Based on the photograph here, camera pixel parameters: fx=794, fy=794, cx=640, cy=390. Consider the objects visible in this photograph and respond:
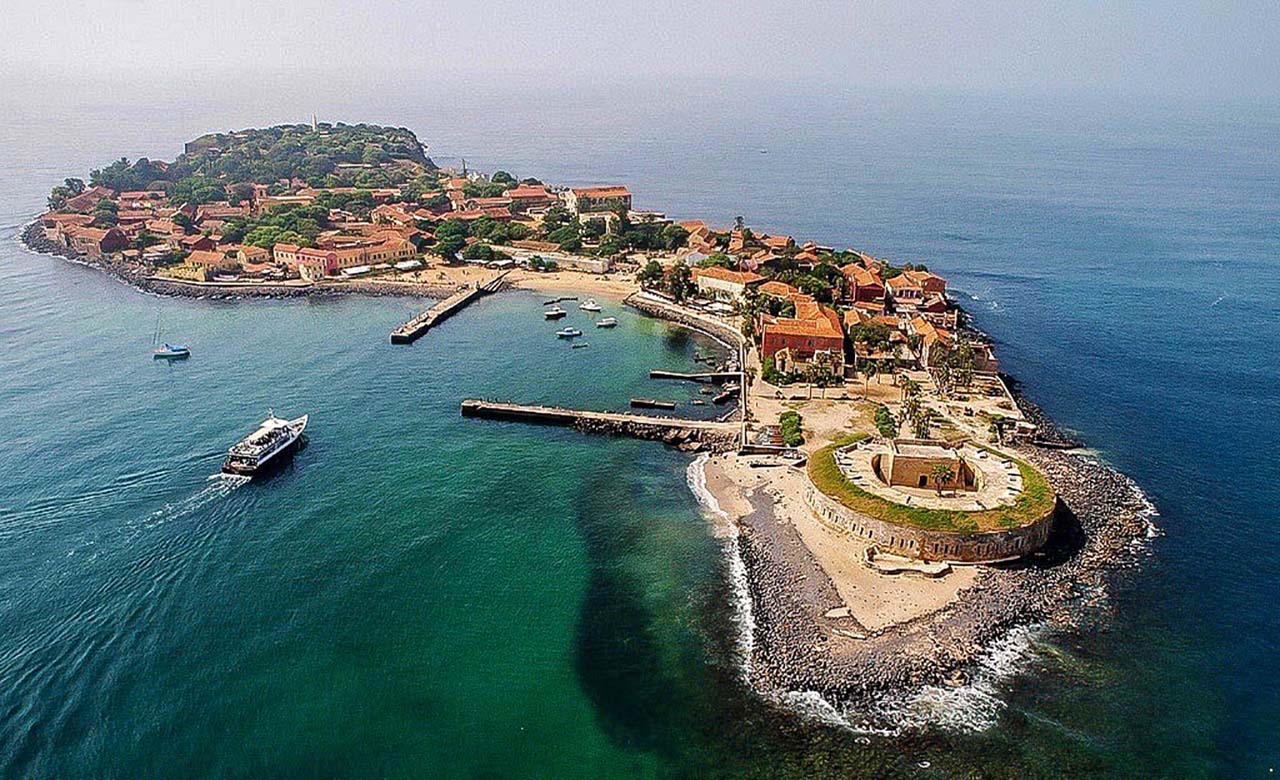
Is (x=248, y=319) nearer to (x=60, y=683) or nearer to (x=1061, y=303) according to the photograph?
(x=60, y=683)

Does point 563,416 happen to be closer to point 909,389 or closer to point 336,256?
point 909,389

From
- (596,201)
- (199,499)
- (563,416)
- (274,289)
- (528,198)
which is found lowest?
(199,499)

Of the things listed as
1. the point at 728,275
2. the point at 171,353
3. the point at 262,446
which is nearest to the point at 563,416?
the point at 262,446

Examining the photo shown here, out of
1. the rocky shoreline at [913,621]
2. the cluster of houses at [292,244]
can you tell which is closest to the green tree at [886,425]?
the rocky shoreline at [913,621]

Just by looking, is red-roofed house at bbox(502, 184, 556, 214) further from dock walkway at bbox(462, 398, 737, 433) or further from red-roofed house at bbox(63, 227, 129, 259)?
dock walkway at bbox(462, 398, 737, 433)

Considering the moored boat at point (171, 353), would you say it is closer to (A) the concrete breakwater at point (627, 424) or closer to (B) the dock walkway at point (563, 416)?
(B) the dock walkway at point (563, 416)

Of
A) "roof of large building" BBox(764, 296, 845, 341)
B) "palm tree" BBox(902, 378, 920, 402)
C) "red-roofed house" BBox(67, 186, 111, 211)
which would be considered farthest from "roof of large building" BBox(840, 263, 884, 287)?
"red-roofed house" BBox(67, 186, 111, 211)

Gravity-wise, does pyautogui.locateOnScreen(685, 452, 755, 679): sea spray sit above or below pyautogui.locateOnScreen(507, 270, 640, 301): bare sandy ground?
below
